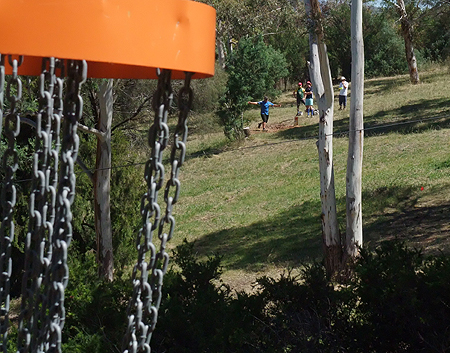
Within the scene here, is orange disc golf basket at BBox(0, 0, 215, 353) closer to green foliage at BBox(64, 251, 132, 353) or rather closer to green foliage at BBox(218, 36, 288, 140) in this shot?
green foliage at BBox(64, 251, 132, 353)

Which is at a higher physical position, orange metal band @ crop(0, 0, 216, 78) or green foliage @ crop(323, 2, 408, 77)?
green foliage @ crop(323, 2, 408, 77)

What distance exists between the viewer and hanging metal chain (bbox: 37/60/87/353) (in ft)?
6.04

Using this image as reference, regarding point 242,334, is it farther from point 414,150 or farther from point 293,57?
point 293,57

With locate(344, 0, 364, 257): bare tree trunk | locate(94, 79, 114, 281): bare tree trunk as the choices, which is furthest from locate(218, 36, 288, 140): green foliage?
locate(344, 0, 364, 257): bare tree trunk

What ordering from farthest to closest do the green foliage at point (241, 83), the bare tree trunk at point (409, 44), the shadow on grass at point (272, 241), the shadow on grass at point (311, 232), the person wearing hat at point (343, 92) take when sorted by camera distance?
the bare tree trunk at point (409, 44) → the person wearing hat at point (343, 92) → the green foliage at point (241, 83) → the shadow on grass at point (272, 241) → the shadow on grass at point (311, 232)

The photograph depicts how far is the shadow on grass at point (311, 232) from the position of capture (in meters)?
9.97

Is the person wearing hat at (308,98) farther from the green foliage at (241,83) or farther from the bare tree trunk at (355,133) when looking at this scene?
the bare tree trunk at (355,133)

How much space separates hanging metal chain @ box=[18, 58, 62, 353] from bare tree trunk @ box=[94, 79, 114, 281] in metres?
8.63

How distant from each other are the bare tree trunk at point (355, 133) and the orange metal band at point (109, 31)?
20.9 feet

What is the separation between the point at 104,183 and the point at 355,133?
4686 mm

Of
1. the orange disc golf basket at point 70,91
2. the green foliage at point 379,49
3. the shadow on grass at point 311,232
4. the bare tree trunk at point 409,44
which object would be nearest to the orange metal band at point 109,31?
the orange disc golf basket at point 70,91

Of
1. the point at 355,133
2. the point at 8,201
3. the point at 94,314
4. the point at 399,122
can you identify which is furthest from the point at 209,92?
the point at 8,201

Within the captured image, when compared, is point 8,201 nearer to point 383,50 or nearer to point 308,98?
point 308,98

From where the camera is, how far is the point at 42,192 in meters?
1.80
